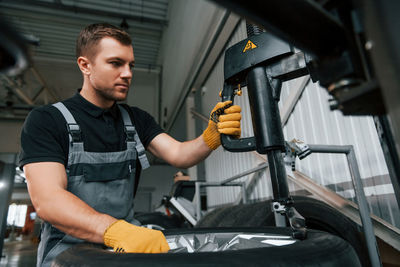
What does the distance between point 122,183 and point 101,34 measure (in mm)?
669

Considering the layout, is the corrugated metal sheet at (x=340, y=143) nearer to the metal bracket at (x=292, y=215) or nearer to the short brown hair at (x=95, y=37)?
the metal bracket at (x=292, y=215)

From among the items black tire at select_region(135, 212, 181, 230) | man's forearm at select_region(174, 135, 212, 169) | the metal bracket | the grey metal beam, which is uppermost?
the grey metal beam

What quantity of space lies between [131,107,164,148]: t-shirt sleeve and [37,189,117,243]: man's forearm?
1.89 feet

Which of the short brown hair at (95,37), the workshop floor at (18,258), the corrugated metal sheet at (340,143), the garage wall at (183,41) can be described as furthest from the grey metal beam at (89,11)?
the workshop floor at (18,258)

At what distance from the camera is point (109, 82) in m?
1.09

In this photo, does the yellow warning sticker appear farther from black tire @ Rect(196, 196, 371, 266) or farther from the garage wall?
the garage wall

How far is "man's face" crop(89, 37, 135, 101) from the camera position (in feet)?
3.57

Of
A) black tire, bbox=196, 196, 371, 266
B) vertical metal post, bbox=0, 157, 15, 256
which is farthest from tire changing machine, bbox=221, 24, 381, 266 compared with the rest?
vertical metal post, bbox=0, 157, 15, 256

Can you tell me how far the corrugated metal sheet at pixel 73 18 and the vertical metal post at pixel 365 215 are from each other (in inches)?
151

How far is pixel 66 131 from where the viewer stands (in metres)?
→ 0.99

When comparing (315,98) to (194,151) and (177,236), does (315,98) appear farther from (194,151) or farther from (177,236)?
(177,236)

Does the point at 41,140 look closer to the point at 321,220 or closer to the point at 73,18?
the point at 321,220

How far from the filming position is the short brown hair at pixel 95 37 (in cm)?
111

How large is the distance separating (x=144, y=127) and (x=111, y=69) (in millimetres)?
355
